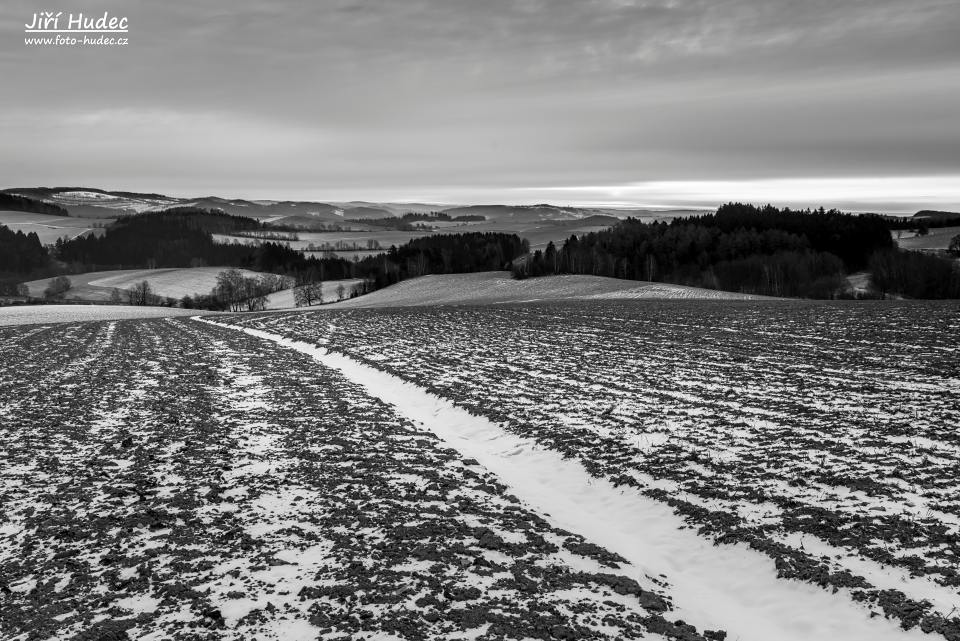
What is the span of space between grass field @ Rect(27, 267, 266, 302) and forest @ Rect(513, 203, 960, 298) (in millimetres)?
91080

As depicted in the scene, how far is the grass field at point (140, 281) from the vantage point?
6029 inches

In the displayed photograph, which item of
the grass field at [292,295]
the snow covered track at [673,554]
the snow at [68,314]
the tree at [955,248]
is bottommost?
the grass field at [292,295]

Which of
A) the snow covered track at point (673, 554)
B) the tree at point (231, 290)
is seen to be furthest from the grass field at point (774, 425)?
the tree at point (231, 290)

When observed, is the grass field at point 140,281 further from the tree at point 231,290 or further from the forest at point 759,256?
the forest at point 759,256

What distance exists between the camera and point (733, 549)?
28.6 ft

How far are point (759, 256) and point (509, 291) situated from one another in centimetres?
5341

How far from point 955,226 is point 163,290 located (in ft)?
768

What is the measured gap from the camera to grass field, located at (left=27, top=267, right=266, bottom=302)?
502 ft

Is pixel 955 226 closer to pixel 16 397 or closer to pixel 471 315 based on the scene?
pixel 471 315

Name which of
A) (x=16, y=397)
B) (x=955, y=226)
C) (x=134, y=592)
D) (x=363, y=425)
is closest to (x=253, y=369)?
(x=16, y=397)

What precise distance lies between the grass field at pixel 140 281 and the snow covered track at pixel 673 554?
160m

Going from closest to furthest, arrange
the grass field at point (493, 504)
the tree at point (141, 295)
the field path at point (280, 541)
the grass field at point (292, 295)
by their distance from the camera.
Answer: the field path at point (280, 541)
the grass field at point (493, 504)
the grass field at point (292, 295)
the tree at point (141, 295)

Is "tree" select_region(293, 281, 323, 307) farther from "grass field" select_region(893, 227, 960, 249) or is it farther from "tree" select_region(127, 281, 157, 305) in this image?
"grass field" select_region(893, 227, 960, 249)

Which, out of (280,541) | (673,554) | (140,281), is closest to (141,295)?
(140,281)
